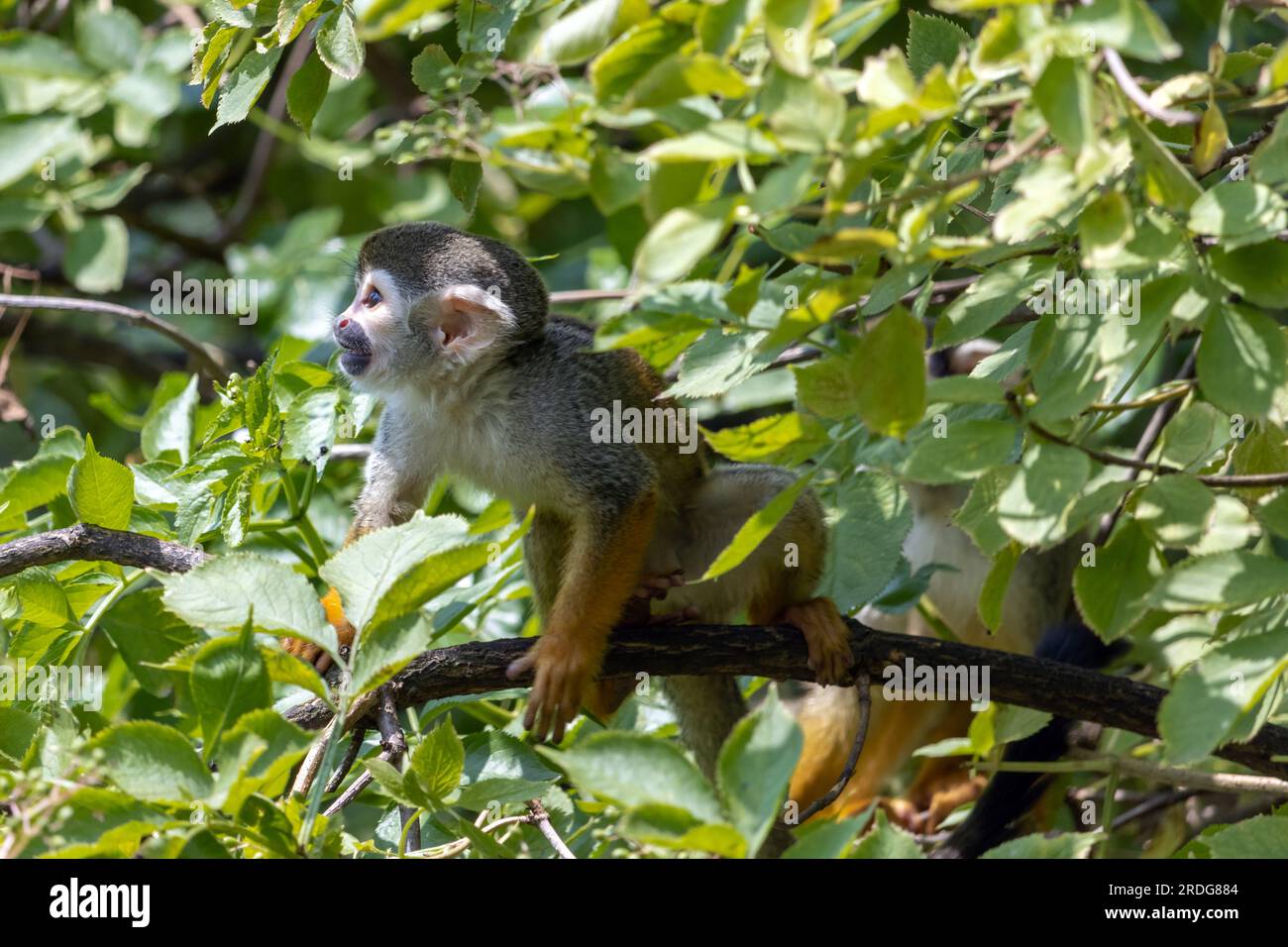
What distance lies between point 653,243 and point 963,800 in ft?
12.7

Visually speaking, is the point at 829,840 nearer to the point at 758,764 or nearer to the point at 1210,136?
the point at 758,764

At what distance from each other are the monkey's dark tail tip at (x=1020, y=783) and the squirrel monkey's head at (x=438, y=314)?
5.62 feet

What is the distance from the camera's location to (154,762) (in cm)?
187

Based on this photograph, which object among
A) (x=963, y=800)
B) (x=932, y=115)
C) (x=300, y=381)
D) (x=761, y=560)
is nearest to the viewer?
(x=932, y=115)

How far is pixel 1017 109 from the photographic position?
5.91ft

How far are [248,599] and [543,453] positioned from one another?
137 centimetres

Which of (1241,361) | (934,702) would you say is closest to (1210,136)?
(1241,361)

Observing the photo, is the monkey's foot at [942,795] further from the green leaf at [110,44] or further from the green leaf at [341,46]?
the green leaf at [110,44]

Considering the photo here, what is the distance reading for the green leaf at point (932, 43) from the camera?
2715mm

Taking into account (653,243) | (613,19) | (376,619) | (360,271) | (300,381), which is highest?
(360,271)

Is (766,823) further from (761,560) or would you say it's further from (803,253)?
(761,560)

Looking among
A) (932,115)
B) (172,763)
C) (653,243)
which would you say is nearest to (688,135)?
(653,243)

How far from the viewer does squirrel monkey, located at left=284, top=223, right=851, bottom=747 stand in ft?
10.8

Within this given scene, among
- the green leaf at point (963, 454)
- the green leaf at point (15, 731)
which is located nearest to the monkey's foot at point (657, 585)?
the green leaf at point (15, 731)
